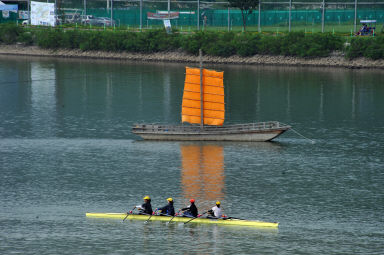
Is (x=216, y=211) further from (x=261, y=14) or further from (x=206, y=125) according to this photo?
(x=261, y=14)

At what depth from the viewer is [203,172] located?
6725 cm

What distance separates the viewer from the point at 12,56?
6614 inches

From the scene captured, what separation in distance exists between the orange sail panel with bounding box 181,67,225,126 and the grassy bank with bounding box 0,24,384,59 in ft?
221

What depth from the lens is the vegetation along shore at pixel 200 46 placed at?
144500 millimetres

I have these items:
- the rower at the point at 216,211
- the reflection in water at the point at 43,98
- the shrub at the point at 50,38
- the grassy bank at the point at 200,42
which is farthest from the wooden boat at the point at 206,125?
the shrub at the point at 50,38

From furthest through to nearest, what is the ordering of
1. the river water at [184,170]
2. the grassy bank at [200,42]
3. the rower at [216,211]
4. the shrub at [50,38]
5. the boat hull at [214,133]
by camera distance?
the shrub at [50,38] → the grassy bank at [200,42] → the boat hull at [214,133] → the rower at [216,211] → the river water at [184,170]

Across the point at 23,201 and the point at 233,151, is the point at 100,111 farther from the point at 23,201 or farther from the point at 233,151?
the point at 23,201

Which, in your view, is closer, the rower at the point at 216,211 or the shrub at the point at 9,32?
the rower at the point at 216,211

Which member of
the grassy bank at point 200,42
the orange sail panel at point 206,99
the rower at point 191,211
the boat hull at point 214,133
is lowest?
the rower at point 191,211

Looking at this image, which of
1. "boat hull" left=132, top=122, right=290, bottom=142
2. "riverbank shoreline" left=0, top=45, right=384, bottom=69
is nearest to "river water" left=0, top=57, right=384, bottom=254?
"boat hull" left=132, top=122, right=290, bottom=142

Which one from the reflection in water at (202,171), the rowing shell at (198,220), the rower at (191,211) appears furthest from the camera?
the reflection in water at (202,171)

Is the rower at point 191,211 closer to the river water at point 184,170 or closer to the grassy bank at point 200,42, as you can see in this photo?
the river water at point 184,170

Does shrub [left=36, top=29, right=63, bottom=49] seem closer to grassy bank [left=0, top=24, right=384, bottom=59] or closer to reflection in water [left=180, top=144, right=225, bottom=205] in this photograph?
grassy bank [left=0, top=24, right=384, bottom=59]

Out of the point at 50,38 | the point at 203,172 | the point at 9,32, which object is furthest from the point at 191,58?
the point at 203,172
